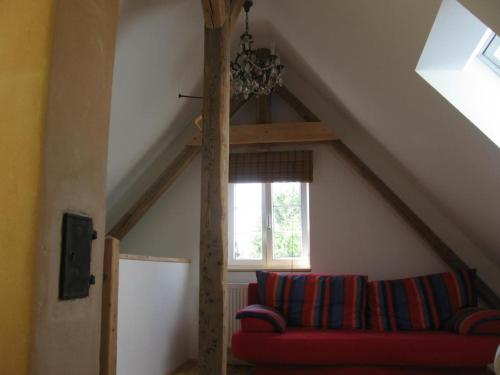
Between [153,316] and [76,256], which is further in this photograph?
[153,316]

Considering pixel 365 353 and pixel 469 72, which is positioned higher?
pixel 469 72

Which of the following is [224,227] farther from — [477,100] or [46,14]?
[46,14]

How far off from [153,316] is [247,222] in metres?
1.60

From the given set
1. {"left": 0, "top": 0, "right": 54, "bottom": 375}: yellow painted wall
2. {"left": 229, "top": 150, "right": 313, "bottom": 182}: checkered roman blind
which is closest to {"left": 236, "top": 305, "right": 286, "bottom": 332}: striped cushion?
{"left": 229, "top": 150, "right": 313, "bottom": 182}: checkered roman blind

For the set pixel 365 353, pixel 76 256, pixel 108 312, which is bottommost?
pixel 365 353

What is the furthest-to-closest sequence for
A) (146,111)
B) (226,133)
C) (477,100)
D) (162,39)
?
(146,111), (162,39), (226,133), (477,100)

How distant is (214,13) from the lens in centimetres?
262

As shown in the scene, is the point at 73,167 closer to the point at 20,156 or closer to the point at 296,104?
the point at 20,156

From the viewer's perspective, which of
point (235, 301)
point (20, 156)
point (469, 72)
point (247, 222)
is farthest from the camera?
point (247, 222)

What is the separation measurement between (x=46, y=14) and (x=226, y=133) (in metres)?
1.95

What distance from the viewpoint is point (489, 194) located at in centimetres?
290

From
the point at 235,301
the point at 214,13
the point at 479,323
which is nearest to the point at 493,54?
the point at 214,13

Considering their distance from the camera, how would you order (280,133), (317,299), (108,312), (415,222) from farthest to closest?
(280,133) < (415,222) < (317,299) < (108,312)

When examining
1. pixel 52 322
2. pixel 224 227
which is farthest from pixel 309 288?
pixel 52 322
